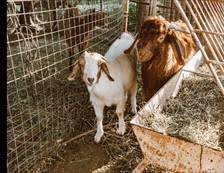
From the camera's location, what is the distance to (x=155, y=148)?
3115mm

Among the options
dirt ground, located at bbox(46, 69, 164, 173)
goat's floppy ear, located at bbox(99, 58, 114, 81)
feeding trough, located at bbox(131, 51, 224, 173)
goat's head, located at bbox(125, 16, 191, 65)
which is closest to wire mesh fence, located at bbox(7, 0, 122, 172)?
dirt ground, located at bbox(46, 69, 164, 173)

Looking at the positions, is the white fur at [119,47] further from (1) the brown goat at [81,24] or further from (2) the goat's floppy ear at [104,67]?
(2) the goat's floppy ear at [104,67]

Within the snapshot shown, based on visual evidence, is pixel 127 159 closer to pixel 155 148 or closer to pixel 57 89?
pixel 155 148

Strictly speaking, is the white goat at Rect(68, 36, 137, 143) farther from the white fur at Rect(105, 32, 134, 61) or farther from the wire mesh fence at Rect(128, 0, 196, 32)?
the wire mesh fence at Rect(128, 0, 196, 32)

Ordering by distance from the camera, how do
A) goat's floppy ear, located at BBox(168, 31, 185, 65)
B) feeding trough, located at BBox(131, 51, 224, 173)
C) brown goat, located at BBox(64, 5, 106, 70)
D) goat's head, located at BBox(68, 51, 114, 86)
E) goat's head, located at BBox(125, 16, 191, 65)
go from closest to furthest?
feeding trough, located at BBox(131, 51, 224, 173) → goat's head, located at BBox(68, 51, 114, 86) → goat's head, located at BBox(125, 16, 191, 65) → goat's floppy ear, located at BBox(168, 31, 185, 65) → brown goat, located at BBox(64, 5, 106, 70)

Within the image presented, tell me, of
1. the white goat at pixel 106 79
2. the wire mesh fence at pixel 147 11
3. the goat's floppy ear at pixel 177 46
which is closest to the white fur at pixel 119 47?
the white goat at pixel 106 79

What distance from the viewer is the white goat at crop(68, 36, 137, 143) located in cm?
389

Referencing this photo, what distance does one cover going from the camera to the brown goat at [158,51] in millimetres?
4109

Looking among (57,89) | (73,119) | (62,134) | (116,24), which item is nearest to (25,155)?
(62,134)

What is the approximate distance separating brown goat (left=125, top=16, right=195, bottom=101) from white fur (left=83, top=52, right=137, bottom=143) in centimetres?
21

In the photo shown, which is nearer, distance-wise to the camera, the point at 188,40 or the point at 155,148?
the point at 155,148
